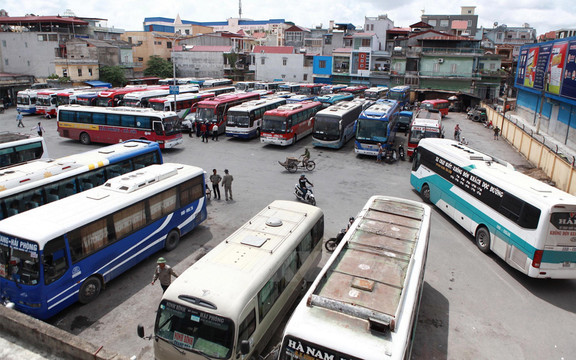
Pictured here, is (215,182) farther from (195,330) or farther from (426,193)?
(195,330)

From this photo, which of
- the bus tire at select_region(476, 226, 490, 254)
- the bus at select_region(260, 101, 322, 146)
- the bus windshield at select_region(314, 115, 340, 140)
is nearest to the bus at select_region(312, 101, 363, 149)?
the bus windshield at select_region(314, 115, 340, 140)

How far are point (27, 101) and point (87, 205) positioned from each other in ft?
112

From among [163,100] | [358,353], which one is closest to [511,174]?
[358,353]

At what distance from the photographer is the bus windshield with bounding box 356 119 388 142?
23984 millimetres

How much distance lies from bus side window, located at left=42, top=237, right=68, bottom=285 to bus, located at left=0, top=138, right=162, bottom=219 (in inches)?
144

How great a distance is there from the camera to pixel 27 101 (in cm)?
3669

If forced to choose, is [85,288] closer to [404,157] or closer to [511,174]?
[511,174]

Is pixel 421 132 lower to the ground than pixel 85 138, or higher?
higher

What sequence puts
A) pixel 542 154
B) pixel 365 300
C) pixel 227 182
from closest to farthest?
pixel 365 300 < pixel 227 182 < pixel 542 154

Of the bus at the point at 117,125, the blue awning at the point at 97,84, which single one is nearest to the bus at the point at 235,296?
the bus at the point at 117,125

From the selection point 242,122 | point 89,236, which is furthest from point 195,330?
point 242,122

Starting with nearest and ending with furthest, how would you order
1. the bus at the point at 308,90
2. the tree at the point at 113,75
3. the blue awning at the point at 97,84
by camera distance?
the blue awning at the point at 97,84 → the bus at the point at 308,90 → the tree at the point at 113,75

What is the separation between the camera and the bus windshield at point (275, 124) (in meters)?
26.1

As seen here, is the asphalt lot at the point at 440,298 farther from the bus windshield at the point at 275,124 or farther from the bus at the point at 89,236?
the bus windshield at the point at 275,124
